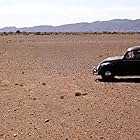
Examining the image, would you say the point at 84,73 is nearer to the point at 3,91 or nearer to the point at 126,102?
the point at 3,91

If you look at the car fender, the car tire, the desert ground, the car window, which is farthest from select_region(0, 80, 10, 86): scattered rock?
the car window

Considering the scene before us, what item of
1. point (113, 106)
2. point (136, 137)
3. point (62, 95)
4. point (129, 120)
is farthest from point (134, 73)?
point (136, 137)

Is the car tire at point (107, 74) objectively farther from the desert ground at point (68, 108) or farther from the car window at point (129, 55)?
the car window at point (129, 55)

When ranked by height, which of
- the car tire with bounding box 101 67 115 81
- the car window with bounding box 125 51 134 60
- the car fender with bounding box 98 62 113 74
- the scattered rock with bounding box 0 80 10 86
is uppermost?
the car window with bounding box 125 51 134 60

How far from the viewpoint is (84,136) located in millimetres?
10039

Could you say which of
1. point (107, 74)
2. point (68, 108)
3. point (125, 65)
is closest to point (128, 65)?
point (125, 65)

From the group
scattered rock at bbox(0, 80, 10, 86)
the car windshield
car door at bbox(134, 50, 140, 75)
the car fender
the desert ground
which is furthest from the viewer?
scattered rock at bbox(0, 80, 10, 86)

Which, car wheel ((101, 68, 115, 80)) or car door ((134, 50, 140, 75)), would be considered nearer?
car door ((134, 50, 140, 75))

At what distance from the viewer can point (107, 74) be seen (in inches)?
763

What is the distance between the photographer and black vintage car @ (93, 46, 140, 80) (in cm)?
1859

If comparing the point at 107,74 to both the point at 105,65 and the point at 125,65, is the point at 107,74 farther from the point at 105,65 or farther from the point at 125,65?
the point at 125,65

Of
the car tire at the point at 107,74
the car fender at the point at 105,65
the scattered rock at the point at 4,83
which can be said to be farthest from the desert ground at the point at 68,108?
the car fender at the point at 105,65

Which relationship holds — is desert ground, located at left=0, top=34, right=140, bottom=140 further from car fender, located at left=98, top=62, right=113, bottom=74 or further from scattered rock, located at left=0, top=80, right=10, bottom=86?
car fender, located at left=98, top=62, right=113, bottom=74

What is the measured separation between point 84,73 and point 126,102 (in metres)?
8.83
